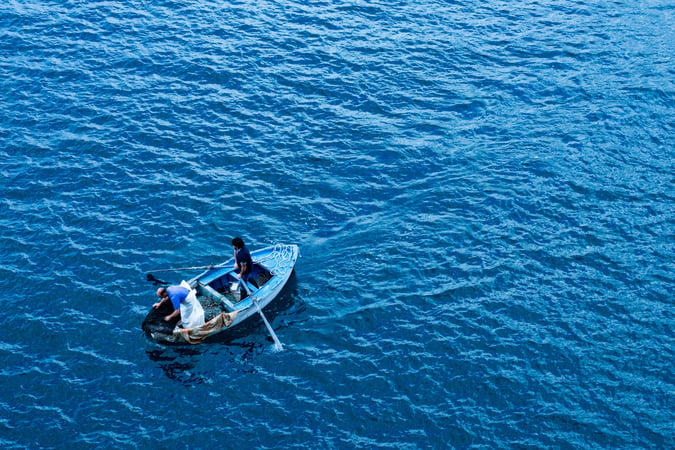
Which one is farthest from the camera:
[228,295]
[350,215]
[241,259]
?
[350,215]

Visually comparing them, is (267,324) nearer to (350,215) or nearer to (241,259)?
(241,259)

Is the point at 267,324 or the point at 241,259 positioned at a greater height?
the point at 241,259

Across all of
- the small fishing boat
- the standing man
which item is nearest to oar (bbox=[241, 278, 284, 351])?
the small fishing boat

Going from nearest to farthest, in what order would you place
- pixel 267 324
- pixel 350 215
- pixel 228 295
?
pixel 267 324
pixel 228 295
pixel 350 215

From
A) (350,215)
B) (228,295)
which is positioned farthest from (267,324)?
(350,215)

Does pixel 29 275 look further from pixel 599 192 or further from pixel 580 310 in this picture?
pixel 599 192

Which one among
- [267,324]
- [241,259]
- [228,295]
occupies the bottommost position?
[267,324]

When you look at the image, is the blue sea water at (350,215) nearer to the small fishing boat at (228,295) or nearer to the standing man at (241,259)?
the small fishing boat at (228,295)
